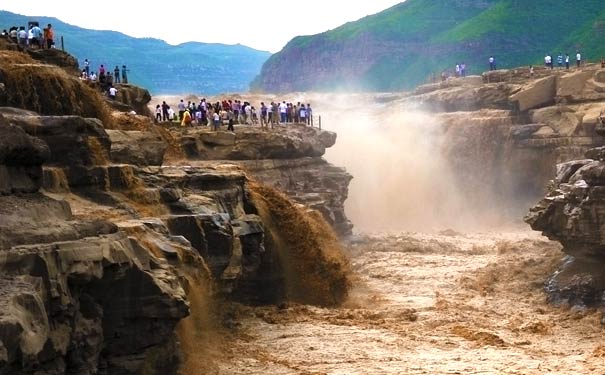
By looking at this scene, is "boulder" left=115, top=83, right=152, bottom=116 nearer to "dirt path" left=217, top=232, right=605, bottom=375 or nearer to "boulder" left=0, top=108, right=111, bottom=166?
"dirt path" left=217, top=232, right=605, bottom=375

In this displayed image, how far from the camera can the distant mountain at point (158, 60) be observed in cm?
9462

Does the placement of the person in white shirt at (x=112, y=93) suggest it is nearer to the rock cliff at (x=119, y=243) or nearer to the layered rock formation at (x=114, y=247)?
the rock cliff at (x=119, y=243)

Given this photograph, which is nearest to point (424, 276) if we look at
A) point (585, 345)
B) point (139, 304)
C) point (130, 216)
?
point (585, 345)

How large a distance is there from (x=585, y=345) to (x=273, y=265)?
8.59 metres

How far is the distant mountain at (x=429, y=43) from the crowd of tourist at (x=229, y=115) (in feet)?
128

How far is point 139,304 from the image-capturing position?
15328mm

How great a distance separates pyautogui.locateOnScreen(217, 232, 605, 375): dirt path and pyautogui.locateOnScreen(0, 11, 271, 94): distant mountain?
62.7 m

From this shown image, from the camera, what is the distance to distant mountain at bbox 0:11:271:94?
310 feet

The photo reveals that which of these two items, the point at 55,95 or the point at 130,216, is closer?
the point at 130,216

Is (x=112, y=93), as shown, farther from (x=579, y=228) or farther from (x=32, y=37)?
(x=579, y=228)

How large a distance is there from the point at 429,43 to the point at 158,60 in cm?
3414

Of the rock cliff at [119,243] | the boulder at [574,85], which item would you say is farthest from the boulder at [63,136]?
the boulder at [574,85]

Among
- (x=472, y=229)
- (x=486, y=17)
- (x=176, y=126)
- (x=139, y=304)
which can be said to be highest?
(x=486, y=17)

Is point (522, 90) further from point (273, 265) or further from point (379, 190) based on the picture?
point (273, 265)
